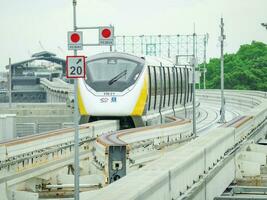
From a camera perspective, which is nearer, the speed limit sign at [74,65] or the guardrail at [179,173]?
A: the guardrail at [179,173]

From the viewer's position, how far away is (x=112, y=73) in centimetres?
3256

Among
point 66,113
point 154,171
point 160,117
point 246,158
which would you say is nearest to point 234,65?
point 66,113

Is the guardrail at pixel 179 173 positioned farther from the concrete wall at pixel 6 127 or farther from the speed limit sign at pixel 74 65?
the concrete wall at pixel 6 127

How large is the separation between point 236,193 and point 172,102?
21998 millimetres

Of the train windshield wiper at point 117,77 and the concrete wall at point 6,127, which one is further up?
the train windshield wiper at point 117,77

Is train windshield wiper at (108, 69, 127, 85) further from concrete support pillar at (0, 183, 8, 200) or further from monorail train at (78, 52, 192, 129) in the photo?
concrete support pillar at (0, 183, 8, 200)

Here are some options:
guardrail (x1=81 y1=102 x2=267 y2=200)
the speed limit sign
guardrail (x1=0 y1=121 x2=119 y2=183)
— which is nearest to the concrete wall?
guardrail (x1=0 y1=121 x2=119 y2=183)

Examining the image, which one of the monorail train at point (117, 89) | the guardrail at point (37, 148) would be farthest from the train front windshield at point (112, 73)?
the guardrail at point (37, 148)

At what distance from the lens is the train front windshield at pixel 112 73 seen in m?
32.4

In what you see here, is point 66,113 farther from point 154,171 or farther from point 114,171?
point 154,171

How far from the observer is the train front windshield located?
3238cm

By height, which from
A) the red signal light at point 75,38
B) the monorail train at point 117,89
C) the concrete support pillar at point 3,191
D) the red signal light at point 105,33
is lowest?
the concrete support pillar at point 3,191

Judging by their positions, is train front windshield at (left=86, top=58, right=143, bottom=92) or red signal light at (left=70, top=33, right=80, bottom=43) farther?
train front windshield at (left=86, top=58, right=143, bottom=92)

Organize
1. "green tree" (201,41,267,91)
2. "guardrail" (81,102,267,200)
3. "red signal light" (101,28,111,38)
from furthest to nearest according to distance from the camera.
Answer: "green tree" (201,41,267,91), "red signal light" (101,28,111,38), "guardrail" (81,102,267,200)
